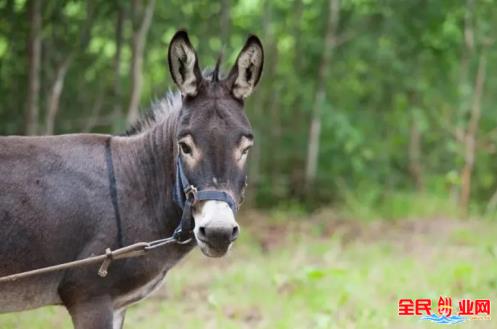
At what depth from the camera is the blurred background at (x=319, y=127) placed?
664 cm

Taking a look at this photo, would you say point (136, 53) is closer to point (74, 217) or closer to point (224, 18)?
point (224, 18)

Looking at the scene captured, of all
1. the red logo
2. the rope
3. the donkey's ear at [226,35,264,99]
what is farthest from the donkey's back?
the red logo

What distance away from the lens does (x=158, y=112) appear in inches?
169

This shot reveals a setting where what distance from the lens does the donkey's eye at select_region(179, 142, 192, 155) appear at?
3.73 meters

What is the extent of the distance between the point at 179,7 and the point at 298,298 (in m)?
4.36

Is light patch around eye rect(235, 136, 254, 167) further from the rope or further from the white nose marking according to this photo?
the rope

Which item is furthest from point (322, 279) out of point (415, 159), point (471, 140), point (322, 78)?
point (415, 159)

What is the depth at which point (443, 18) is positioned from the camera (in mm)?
10102

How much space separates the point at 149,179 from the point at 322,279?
322 cm

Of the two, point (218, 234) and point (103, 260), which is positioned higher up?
point (218, 234)

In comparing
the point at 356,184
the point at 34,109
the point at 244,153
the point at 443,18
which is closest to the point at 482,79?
the point at 443,18

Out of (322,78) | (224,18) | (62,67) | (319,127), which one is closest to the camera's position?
(62,67)

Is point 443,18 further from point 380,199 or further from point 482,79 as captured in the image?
point 380,199

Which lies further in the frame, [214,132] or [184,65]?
[184,65]
